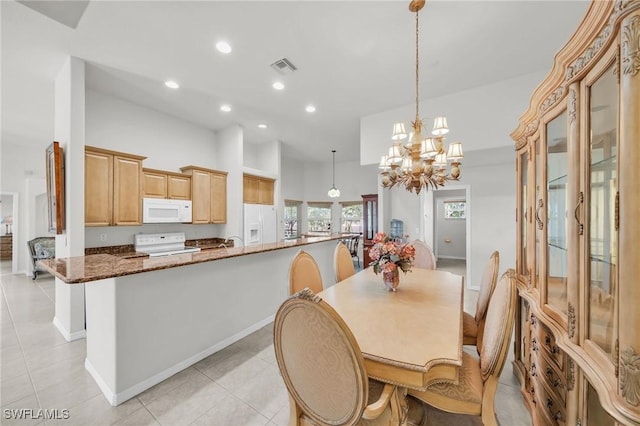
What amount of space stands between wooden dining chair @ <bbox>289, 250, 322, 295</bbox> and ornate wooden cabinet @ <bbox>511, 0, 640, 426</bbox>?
1.66 metres

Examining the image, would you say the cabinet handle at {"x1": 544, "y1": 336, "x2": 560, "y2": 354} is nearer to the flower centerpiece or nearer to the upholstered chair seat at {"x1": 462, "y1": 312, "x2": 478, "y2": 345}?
the upholstered chair seat at {"x1": 462, "y1": 312, "x2": 478, "y2": 345}

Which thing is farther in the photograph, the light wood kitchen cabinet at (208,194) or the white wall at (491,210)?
the light wood kitchen cabinet at (208,194)

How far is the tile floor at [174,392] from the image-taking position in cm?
175

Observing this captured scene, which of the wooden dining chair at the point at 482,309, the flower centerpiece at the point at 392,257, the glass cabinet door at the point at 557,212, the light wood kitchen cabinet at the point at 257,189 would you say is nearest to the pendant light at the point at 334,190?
the light wood kitchen cabinet at the point at 257,189

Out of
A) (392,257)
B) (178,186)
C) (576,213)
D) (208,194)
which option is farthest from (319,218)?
(576,213)

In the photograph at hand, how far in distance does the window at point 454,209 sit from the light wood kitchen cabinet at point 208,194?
7.79m

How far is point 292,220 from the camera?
817 centimetres

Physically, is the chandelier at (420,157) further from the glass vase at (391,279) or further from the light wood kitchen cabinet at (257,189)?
the light wood kitchen cabinet at (257,189)

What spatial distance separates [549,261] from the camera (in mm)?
1548

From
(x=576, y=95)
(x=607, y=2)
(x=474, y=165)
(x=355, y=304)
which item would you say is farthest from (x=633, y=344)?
(x=474, y=165)

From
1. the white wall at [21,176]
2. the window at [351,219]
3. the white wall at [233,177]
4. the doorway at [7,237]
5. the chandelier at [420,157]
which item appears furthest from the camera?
the window at [351,219]

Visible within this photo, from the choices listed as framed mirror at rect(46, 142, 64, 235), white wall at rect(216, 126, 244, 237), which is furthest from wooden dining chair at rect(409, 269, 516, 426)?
white wall at rect(216, 126, 244, 237)

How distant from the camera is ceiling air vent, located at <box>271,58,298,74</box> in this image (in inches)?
114

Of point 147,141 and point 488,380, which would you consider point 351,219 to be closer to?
point 147,141
